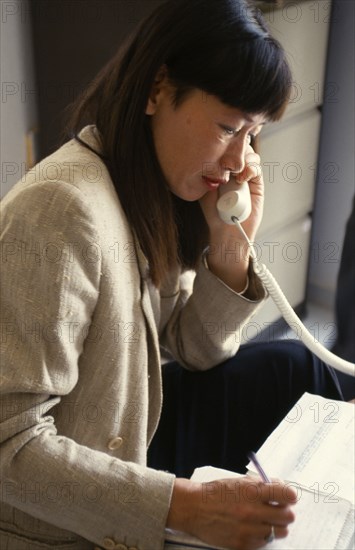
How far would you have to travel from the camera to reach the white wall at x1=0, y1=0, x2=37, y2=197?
1.99 meters

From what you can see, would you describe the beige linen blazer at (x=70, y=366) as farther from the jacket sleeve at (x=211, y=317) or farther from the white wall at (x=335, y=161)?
the white wall at (x=335, y=161)

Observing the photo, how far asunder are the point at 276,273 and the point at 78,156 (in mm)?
1257

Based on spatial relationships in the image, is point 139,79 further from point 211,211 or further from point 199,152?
point 211,211

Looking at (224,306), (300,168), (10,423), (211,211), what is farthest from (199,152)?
(300,168)

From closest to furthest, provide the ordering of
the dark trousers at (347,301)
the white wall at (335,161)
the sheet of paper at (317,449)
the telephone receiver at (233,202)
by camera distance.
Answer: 1. the sheet of paper at (317,449)
2. the telephone receiver at (233,202)
3. the dark trousers at (347,301)
4. the white wall at (335,161)

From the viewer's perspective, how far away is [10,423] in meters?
0.88

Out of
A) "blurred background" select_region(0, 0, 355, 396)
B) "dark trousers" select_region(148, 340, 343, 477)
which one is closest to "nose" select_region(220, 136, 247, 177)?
"dark trousers" select_region(148, 340, 343, 477)

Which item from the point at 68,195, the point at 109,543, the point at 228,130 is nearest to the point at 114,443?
the point at 109,543

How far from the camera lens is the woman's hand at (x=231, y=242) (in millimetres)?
1248

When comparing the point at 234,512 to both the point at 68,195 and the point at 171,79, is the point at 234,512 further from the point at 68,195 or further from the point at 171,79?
the point at 171,79

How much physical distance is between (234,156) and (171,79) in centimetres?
15

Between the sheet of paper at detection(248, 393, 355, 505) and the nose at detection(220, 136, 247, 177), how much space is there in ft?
1.27

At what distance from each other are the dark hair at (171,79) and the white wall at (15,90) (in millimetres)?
1008

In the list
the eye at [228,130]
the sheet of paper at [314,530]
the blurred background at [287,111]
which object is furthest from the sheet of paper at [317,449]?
the blurred background at [287,111]
